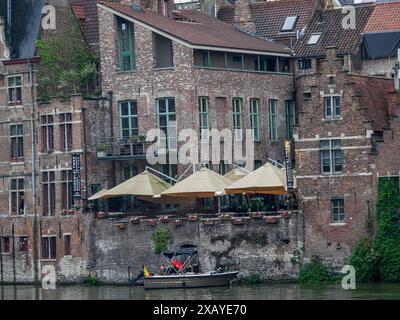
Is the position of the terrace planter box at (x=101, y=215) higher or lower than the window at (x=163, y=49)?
lower

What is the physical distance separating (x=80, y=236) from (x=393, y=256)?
1664 centimetres

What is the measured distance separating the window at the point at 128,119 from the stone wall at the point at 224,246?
18.1 feet

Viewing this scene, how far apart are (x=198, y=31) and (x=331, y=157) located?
12.5 meters

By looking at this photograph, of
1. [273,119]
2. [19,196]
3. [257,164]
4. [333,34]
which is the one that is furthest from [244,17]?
[19,196]

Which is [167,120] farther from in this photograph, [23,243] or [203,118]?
[23,243]

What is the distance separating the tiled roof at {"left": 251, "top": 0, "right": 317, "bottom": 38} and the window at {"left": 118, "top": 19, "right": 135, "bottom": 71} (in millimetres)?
10397

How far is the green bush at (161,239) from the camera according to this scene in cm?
7900

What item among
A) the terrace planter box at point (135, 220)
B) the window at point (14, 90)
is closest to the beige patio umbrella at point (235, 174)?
the terrace planter box at point (135, 220)

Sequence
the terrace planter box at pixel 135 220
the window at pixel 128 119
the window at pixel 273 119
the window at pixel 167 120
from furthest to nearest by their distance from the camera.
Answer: the window at pixel 273 119, the window at pixel 128 119, the window at pixel 167 120, the terrace planter box at pixel 135 220

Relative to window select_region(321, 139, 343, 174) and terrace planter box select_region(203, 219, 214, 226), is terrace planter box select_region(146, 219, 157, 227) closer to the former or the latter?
terrace planter box select_region(203, 219, 214, 226)

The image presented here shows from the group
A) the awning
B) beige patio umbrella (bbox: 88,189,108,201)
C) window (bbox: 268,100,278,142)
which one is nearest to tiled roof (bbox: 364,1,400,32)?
the awning

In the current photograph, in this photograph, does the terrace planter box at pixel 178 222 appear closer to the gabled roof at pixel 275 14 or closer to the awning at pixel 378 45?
the awning at pixel 378 45

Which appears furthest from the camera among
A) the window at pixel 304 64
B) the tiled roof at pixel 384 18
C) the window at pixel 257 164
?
the tiled roof at pixel 384 18
